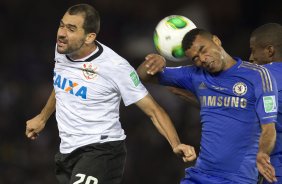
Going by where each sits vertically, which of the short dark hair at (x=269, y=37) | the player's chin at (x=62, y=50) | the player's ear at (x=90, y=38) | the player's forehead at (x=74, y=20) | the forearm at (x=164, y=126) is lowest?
the forearm at (x=164, y=126)

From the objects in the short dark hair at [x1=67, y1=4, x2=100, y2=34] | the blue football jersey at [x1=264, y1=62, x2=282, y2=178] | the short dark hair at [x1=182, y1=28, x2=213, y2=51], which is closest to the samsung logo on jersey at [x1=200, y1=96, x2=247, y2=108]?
the short dark hair at [x1=182, y1=28, x2=213, y2=51]

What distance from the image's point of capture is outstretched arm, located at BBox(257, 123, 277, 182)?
Answer: 4.75 meters

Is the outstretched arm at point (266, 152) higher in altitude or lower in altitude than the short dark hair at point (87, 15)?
lower

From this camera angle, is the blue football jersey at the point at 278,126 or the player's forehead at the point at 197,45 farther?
the blue football jersey at the point at 278,126

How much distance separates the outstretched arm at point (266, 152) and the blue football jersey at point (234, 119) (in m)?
0.09

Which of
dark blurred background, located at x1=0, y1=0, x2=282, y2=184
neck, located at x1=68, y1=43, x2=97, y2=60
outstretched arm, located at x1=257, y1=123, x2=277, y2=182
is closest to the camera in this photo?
outstretched arm, located at x1=257, y1=123, x2=277, y2=182

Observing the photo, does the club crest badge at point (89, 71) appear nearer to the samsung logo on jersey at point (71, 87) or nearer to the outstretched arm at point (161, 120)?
the samsung logo on jersey at point (71, 87)

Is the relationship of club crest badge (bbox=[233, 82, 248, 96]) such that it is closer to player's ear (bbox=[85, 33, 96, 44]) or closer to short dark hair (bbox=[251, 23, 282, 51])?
short dark hair (bbox=[251, 23, 282, 51])

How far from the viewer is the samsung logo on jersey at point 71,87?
536 centimetres

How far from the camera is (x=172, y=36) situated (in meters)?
5.47

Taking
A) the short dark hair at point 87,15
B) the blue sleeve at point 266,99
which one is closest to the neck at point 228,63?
the blue sleeve at point 266,99

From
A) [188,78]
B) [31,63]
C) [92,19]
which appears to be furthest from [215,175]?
[31,63]

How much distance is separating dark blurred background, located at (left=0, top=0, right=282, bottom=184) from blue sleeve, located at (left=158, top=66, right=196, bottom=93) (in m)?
4.02

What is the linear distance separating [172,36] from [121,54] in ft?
16.5
